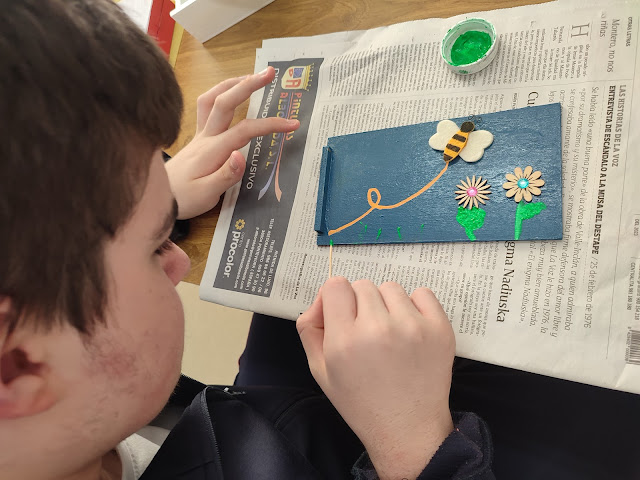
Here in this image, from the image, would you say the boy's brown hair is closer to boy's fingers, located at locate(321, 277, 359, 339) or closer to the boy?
the boy

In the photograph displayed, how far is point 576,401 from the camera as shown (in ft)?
1.78

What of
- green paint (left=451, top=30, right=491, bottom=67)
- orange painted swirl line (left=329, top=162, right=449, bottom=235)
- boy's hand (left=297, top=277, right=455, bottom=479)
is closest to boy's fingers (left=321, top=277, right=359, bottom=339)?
boy's hand (left=297, top=277, right=455, bottom=479)

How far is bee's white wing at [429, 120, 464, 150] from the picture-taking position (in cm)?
54

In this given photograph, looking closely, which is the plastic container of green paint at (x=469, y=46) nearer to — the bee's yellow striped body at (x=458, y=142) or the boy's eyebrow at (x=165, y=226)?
the bee's yellow striped body at (x=458, y=142)

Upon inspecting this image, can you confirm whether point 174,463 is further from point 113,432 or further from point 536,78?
point 536,78

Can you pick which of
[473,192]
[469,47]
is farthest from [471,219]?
[469,47]

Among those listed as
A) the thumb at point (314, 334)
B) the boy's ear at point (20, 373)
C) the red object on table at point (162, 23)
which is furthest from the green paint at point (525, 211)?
the red object on table at point (162, 23)

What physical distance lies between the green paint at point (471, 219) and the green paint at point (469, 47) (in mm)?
202

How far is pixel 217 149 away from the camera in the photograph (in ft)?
2.24

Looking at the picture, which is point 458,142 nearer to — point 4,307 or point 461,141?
point 461,141

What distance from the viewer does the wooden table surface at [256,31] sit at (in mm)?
626

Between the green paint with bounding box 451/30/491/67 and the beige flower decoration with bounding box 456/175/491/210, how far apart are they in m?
0.17

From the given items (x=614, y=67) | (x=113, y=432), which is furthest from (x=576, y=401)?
(x=113, y=432)

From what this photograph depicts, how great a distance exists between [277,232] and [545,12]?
1.49 feet
